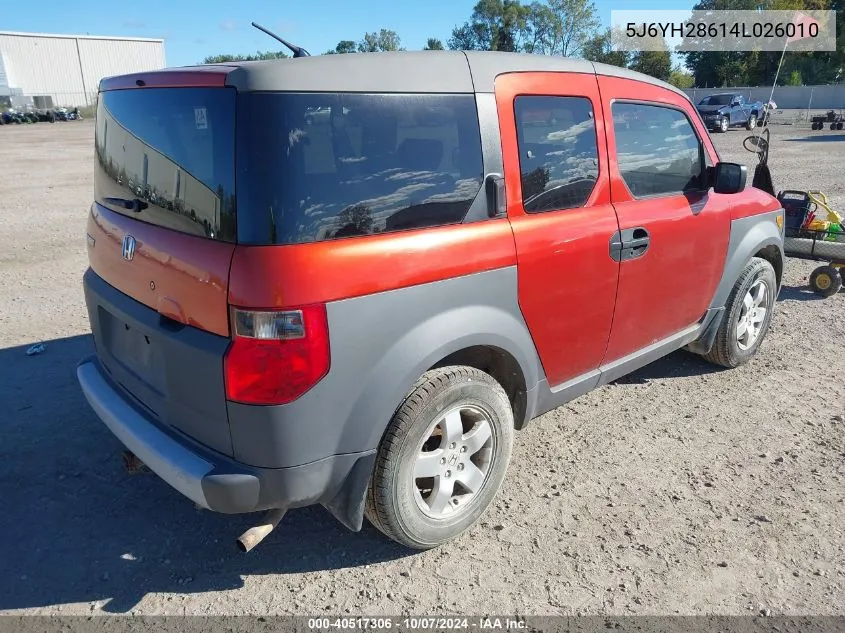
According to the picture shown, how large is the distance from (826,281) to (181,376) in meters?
6.20

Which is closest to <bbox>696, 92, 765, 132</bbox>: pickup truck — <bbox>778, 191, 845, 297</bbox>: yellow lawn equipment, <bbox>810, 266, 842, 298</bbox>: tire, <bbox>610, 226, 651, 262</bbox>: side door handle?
<bbox>778, 191, 845, 297</bbox>: yellow lawn equipment

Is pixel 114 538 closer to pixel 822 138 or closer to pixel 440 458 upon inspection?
pixel 440 458

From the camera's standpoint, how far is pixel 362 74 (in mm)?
2367

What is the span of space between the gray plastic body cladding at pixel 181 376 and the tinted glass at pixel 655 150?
2318 mm

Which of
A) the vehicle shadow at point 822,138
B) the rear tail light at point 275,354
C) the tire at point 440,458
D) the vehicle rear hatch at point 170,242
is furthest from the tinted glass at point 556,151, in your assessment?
the vehicle shadow at point 822,138

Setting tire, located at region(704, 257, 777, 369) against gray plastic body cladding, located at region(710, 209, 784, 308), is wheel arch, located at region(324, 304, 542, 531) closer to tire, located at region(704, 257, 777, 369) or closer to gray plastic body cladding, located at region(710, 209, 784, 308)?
gray plastic body cladding, located at region(710, 209, 784, 308)

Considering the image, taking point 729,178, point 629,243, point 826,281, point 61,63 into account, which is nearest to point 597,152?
point 629,243

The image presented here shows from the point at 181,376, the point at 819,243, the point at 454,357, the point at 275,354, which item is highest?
the point at 275,354

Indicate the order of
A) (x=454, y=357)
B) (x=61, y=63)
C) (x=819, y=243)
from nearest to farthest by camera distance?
(x=454, y=357) < (x=819, y=243) < (x=61, y=63)

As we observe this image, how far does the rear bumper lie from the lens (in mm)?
2285

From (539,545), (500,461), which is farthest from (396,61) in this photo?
(539,545)

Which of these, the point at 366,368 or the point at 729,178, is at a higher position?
the point at 729,178

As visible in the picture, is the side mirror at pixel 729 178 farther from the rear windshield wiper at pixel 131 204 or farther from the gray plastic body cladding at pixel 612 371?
the rear windshield wiper at pixel 131 204

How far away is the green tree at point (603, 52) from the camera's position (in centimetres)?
5948
